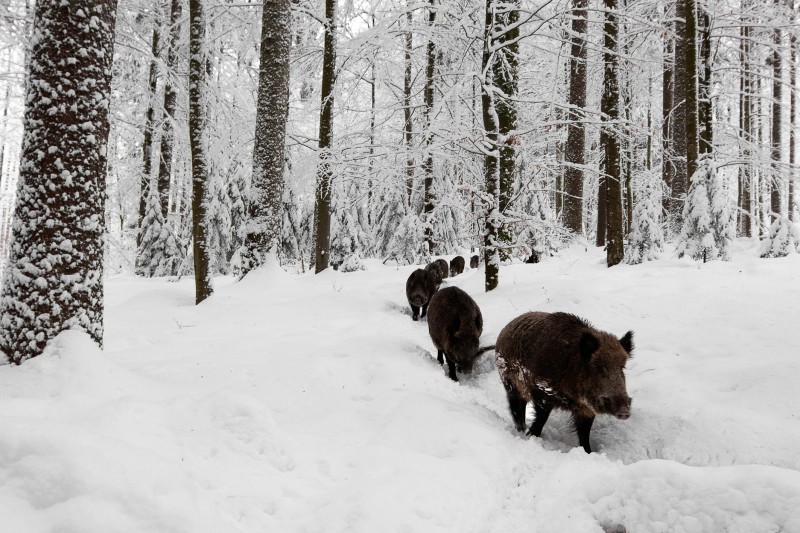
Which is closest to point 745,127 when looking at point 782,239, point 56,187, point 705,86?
point 782,239

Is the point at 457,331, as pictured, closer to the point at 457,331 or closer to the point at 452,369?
the point at 457,331

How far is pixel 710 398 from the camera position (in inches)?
173

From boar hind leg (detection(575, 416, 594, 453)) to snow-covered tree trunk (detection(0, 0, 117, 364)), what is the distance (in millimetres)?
4606

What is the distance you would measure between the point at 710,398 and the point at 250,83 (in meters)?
14.3

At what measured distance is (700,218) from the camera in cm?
1006

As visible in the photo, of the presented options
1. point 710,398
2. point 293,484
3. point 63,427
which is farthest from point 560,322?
point 63,427

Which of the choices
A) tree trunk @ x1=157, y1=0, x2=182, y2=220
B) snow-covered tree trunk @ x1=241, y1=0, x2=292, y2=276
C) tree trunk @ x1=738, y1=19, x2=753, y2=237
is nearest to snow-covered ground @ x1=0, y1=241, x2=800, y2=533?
snow-covered tree trunk @ x1=241, y1=0, x2=292, y2=276

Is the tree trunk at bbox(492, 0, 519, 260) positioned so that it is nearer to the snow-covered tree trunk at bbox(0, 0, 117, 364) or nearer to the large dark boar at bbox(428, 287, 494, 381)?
the large dark boar at bbox(428, 287, 494, 381)

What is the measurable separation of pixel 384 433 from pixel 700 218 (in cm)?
931

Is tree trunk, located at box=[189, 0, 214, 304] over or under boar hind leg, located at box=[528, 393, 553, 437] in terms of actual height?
over

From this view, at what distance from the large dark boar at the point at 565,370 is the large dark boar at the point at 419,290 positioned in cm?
483

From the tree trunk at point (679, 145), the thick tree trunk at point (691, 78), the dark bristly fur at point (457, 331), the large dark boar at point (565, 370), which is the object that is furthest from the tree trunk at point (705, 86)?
the large dark boar at point (565, 370)

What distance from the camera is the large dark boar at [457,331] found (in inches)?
250

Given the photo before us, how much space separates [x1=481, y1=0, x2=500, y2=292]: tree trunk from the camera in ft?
28.4
